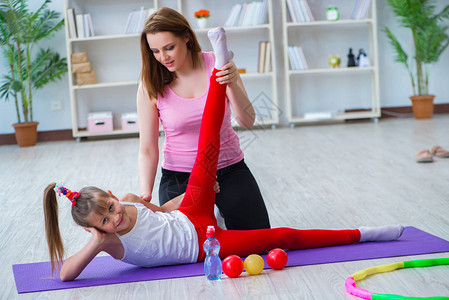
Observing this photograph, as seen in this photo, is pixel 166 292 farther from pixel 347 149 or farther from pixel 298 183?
pixel 347 149

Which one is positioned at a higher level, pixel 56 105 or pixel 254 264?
pixel 56 105

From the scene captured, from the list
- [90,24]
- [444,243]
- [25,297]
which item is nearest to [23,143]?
[90,24]

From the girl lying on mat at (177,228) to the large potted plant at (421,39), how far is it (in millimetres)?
3810

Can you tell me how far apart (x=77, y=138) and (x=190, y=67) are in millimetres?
3602

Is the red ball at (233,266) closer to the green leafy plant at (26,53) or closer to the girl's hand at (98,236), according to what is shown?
the girl's hand at (98,236)

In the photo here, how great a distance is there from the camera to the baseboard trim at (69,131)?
226 inches

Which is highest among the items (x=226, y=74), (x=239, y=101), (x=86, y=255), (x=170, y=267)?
(x=226, y=74)

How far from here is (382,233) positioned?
2057 mm

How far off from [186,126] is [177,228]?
479 mm

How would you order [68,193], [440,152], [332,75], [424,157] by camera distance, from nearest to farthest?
[68,193] → [424,157] → [440,152] → [332,75]

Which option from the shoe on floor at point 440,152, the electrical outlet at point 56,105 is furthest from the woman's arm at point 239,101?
the electrical outlet at point 56,105

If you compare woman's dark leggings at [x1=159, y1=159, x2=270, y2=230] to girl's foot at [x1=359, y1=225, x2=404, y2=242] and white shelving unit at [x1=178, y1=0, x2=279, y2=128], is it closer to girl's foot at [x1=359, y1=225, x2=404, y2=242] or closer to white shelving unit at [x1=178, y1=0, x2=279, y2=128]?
girl's foot at [x1=359, y1=225, x2=404, y2=242]

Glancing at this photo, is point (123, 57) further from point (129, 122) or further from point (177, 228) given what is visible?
point (177, 228)

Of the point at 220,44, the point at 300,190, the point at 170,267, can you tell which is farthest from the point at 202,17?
the point at 170,267
